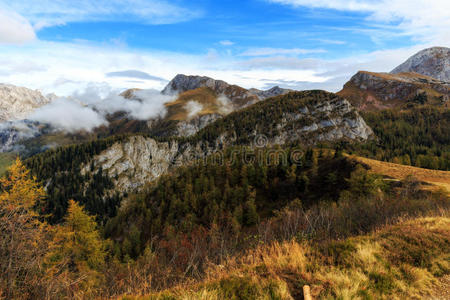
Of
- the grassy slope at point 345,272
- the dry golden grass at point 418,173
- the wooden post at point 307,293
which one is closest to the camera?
the wooden post at point 307,293

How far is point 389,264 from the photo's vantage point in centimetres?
691

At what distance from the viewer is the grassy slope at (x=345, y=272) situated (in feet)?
18.5

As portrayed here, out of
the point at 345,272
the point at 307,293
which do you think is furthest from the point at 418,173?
the point at 307,293

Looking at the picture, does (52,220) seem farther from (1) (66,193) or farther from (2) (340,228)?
(2) (340,228)

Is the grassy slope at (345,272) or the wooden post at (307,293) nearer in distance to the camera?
the wooden post at (307,293)

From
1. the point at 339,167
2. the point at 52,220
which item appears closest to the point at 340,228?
the point at 339,167

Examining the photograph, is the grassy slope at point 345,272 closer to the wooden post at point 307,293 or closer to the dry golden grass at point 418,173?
the wooden post at point 307,293

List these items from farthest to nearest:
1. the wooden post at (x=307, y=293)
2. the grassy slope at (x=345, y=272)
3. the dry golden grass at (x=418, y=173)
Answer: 1. the dry golden grass at (x=418, y=173)
2. the grassy slope at (x=345, y=272)
3. the wooden post at (x=307, y=293)

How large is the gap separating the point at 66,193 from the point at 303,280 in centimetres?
21842

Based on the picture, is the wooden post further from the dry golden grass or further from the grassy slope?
the dry golden grass

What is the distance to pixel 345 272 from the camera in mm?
6523

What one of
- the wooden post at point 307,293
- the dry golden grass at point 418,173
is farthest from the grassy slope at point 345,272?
the dry golden grass at point 418,173

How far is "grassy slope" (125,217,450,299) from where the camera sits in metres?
5.64

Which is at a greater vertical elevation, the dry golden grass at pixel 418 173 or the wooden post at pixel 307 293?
the wooden post at pixel 307 293
